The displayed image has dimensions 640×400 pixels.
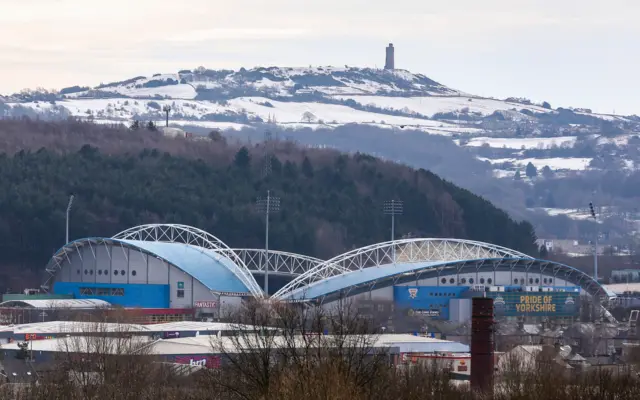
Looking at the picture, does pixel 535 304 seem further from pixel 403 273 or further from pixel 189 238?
pixel 189 238

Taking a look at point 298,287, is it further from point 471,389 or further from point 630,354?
point 471,389

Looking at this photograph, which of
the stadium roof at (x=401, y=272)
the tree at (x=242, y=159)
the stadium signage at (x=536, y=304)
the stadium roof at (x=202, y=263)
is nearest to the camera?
the stadium roof at (x=401, y=272)

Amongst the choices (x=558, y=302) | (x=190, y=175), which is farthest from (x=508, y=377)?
(x=190, y=175)

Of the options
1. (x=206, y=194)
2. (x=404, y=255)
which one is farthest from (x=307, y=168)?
(x=404, y=255)

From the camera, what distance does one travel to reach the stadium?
4688 inches

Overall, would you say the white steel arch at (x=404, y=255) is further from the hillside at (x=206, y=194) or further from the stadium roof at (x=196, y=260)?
the hillside at (x=206, y=194)

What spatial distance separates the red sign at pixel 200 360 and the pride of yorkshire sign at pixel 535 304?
39492 mm

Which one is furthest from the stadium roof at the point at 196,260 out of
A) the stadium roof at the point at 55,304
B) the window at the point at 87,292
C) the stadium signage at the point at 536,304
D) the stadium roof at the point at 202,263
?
the stadium signage at the point at 536,304

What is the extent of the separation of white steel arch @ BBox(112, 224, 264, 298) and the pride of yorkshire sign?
49.1ft

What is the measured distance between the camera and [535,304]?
12069 cm

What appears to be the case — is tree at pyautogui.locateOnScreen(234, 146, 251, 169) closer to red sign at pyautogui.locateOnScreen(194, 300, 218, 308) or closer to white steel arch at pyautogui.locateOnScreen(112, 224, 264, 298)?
white steel arch at pyautogui.locateOnScreen(112, 224, 264, 298)

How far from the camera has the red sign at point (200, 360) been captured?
78.6 meters

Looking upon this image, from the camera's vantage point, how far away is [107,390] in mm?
61875

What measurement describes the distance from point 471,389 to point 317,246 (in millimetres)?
95180
